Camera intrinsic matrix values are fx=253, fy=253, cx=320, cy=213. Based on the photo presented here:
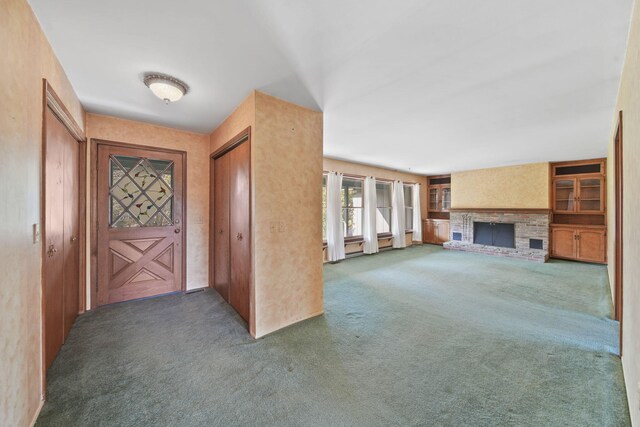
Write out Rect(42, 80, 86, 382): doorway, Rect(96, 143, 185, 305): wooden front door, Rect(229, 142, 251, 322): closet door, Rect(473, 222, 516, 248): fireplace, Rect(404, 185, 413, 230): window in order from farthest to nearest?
Rect(404, 185, 413, 230): window, Rect(473, 222, 516, 248): fireplace, Rect(96, 143, 185, 305): wooden front door, Rect(229, 142, 251, 322): closet door, Rect(42, 80, 86, 382): doorway

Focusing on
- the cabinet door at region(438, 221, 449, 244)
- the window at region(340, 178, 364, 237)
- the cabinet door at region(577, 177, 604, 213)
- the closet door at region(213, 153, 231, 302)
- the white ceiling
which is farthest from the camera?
the cabinet door at region(438, 221, 449, 244)

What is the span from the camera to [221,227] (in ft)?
11.4

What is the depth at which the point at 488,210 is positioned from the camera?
7.05m

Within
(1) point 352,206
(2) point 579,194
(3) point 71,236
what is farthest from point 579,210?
(3) point 71,236

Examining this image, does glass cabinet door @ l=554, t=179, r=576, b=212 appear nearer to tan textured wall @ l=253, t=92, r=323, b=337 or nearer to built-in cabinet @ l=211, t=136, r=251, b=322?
tan textured wall @ l=253, t=92, r=323, b=337

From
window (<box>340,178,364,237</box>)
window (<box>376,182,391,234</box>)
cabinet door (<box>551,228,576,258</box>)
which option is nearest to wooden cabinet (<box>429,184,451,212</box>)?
window (<box>376,182,391,234</box>)

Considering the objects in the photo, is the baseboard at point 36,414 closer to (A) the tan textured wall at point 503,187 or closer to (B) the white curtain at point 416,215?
(B) the white curtain at point 416,215

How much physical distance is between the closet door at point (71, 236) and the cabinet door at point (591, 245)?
29.7ft

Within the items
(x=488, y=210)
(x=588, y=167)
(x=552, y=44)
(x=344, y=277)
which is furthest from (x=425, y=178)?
(x=552, y=44)

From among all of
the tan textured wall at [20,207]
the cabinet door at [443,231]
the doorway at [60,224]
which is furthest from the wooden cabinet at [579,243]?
the doorway at [60,224]

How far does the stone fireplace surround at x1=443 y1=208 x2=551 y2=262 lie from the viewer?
6230mm

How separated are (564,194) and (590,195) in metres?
0.45

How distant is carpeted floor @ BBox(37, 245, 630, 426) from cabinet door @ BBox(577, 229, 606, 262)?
10.0 ft

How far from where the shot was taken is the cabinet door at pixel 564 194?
6148 mm
